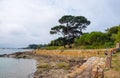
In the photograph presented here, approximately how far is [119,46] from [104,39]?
21.2 m

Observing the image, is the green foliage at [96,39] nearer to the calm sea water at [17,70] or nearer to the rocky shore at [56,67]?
the rocky shore at [56,67]

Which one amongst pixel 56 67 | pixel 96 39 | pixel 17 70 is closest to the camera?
pixel 56 67

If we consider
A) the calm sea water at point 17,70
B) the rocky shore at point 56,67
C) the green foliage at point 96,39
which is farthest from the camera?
the green foliage at point 96,39

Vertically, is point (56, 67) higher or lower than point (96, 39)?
lower

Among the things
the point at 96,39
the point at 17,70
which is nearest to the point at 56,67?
the point at 17,70

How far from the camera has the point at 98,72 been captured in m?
13.6

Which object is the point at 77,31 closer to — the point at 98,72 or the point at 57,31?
the point at 57,31

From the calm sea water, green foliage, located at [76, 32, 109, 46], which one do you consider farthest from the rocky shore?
green foliage, located at [76, 32, 109, 46]

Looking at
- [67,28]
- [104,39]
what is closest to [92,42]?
[104,39]

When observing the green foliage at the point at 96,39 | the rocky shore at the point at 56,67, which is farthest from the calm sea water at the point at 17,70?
the green foliage at the point at 96,39

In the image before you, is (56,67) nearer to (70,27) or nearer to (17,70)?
(17,70)

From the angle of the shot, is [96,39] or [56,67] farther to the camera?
[96,39]

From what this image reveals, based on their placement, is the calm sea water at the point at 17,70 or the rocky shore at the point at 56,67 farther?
the calm sea water at the point at 17,70

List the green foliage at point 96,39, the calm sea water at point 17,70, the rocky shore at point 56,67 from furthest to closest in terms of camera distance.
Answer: the green foliage at point 96,39 < the calm sea water at point 17,70 < the rocky shore at point 56,67
